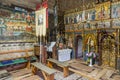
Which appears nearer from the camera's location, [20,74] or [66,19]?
[20,74]

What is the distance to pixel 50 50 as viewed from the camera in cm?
625

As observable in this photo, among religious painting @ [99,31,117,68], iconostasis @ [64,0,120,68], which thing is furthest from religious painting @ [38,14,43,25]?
religious painting @ [99,31,117,68]

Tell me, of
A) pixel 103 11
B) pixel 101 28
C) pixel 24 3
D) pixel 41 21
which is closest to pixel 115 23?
pixel 101 28

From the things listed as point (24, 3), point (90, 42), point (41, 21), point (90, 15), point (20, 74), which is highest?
point (24, 3)

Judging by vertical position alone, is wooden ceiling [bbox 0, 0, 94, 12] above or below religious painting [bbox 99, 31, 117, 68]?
above

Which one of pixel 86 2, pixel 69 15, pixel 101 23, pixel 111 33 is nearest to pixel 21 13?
pixel 69 15

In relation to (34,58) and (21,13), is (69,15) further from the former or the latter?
(34,58)

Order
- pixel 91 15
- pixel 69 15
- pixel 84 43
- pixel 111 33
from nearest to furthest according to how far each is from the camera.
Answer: pixel 111 33 < pixel 91 15 < pixel 84 43 < pixel 69 15

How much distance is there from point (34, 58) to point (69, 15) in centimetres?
400

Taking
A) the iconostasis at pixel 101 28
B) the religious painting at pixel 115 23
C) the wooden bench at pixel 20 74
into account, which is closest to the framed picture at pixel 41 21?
the wooden bench at pixel 20 74

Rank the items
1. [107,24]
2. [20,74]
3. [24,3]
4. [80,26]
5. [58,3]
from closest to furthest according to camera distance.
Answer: [20,74] → [107,24] → [24,3] → [80,26] → [58,3]

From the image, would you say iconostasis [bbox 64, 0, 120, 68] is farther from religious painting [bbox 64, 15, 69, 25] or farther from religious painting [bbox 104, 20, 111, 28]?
religious painting [bbox 64, 15, 69, 25]

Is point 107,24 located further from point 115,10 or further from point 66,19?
point 66,19

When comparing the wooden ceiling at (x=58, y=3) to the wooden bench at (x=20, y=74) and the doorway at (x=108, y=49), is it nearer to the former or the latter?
the doorway at (x=108, y=49)
